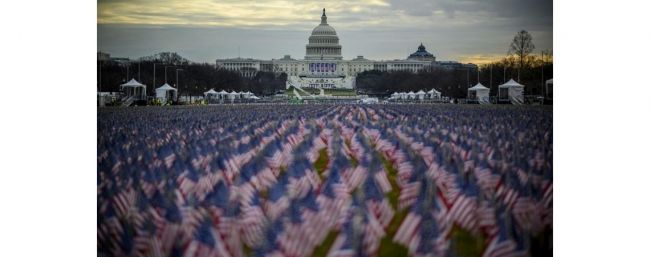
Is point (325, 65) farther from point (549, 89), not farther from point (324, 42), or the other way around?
point (549, 89)

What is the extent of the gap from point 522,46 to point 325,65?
161 centimetres

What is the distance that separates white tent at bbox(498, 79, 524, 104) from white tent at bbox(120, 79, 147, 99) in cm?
292

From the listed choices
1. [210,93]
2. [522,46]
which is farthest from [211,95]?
[522,46]

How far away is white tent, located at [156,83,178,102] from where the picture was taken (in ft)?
22.2

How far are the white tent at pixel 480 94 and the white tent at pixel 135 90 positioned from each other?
8.74ft

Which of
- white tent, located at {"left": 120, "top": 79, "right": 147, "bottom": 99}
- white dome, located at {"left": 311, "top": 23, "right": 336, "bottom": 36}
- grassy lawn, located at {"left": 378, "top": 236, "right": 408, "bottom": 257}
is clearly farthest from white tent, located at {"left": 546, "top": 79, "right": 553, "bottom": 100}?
white tent, located at {"left": 120, "top": 79, "right": 147, "bottom": 99}

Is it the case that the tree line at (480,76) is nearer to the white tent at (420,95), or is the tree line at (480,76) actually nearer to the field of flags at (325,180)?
the white tent at (420,95)

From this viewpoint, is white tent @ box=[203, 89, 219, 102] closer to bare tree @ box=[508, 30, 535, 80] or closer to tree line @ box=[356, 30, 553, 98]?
tree line @ box=[356, 30, 553, 98]

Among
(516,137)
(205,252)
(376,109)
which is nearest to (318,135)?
(376,109)

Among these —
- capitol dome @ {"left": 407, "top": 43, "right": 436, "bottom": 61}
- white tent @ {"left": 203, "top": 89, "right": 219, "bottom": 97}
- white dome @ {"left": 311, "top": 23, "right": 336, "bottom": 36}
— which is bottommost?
white tent @ {"left": 203, "top": 89, "right": 219, "bottom": 97}

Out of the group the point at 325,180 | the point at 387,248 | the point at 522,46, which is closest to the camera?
the point at 387,248

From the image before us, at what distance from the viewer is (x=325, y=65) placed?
6.32 meters

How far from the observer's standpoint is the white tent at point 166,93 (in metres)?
6.77

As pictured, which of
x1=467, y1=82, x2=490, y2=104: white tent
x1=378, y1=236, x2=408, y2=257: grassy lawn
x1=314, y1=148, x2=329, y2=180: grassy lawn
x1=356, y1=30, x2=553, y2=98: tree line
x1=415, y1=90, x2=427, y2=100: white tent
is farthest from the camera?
x1=467, y1=82, x2=490, y2=104: white tent
